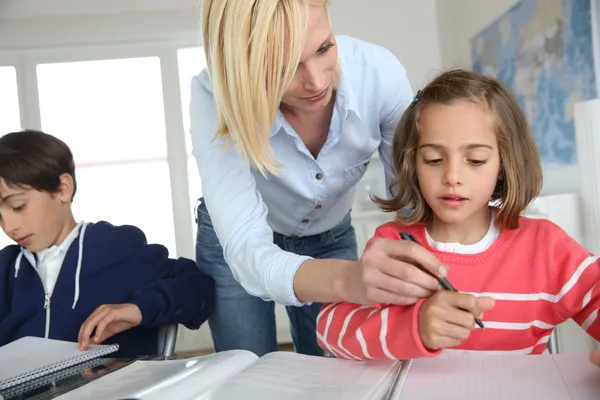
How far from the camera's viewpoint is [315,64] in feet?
2.89

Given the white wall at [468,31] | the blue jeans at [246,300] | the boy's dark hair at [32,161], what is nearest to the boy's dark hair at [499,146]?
the blue jeans at [246,300]

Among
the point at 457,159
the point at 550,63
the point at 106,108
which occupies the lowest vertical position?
the point at 457,159

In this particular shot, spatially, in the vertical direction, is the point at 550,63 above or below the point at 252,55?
above

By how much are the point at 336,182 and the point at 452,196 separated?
0.99ft

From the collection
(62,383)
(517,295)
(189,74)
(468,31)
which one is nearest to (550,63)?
(468,31)

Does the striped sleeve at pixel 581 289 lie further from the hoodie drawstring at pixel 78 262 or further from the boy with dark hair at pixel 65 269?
the hoodie drawstring at pixel 78 262

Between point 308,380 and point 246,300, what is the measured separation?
2.03 ft

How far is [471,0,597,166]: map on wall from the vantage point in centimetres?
206

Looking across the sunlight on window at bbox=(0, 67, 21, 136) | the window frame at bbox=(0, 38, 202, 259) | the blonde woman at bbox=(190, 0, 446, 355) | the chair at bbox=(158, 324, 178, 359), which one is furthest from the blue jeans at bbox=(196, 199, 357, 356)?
the sunlight on window at bbox=(0, 67, 21, 136)

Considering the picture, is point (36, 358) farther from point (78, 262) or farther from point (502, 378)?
point (502, 378)

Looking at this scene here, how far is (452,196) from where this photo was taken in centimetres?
91

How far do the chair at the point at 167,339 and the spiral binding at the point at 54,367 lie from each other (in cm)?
26

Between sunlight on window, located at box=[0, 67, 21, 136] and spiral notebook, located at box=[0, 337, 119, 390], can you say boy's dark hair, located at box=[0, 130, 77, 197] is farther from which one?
sunlight on window, located at box=[0, 67, 21, 136]

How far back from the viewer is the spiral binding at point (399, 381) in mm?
605
